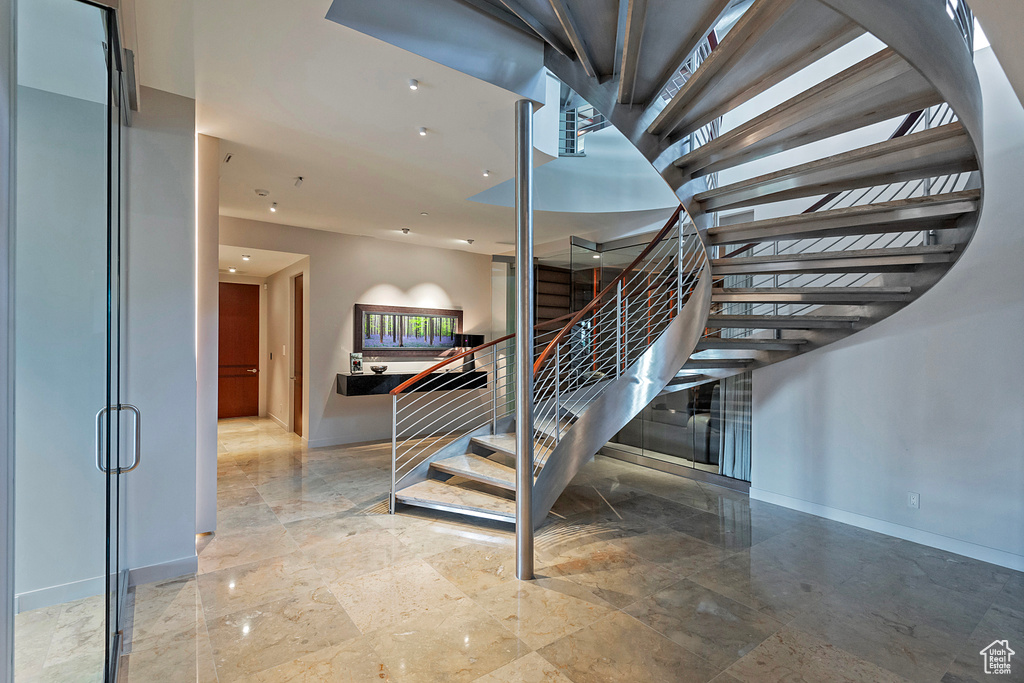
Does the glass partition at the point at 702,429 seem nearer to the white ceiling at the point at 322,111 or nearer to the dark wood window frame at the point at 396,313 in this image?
the white ceiling at the point at 322,111

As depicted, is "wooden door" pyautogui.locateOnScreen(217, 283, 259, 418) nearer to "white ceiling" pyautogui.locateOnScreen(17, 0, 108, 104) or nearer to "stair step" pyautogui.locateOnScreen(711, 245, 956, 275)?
"white ceiling" pyautogui.locateOnScreen(17, 0, 108, 104)

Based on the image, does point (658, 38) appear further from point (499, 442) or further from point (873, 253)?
point (499, 442)

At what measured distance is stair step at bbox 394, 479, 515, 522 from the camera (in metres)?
3.53

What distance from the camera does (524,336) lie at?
2748mm

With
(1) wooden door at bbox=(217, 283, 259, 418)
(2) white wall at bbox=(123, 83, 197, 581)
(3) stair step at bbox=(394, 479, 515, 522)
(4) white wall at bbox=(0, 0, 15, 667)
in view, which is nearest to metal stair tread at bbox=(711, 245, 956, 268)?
(3) stair step at bbox=(394, 479, 515, 522)

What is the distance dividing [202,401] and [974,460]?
5.05m

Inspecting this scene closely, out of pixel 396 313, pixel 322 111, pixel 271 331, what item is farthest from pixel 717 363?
pixel 271 331

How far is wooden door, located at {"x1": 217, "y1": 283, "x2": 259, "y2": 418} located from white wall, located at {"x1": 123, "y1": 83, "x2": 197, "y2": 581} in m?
5.58

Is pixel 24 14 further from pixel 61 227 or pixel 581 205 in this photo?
pixel 581 205

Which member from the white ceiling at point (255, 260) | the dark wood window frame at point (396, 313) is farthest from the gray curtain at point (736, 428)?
the white ceiling at point (255, 260)

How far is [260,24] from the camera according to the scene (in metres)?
2.18

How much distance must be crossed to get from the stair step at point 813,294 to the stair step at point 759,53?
1257 mm

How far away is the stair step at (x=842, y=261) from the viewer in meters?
2.56

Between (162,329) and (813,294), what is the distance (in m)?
3.80
